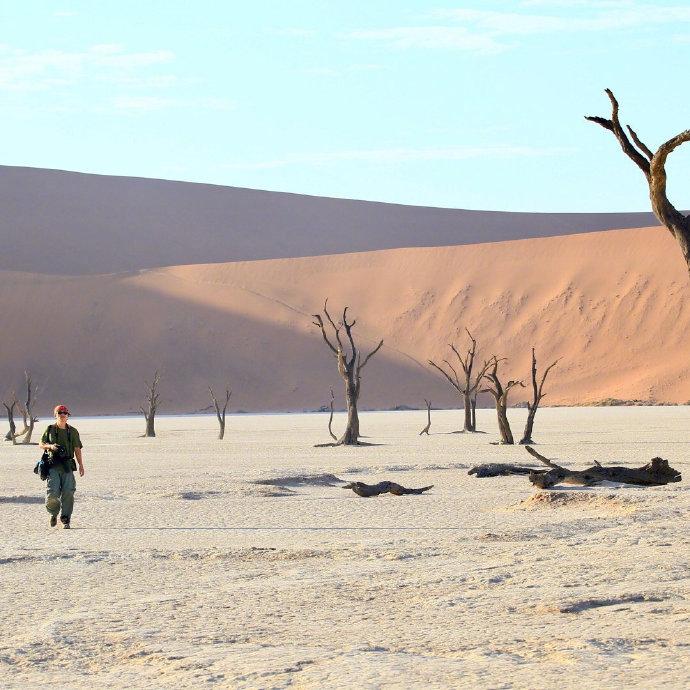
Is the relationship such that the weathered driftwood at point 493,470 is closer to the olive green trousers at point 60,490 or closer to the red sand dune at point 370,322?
the olive green trousers at point 60,490

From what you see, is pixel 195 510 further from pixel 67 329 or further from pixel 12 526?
pixel 67 329

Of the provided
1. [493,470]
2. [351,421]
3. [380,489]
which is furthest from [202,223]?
[380,489]

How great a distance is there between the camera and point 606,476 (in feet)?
52.3

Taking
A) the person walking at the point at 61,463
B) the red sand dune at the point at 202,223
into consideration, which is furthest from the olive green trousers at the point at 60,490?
the red sand dune at the point at 202,223

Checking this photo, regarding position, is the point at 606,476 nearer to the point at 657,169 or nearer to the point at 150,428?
the point at 657,169

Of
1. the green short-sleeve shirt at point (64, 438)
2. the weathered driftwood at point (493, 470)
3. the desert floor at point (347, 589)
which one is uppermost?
the green short-sleeve shirt at point (64, 438)

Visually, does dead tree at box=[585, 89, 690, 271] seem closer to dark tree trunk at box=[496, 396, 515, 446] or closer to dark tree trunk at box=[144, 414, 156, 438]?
dark tree trunk at box=[496, 396, 515, 446]

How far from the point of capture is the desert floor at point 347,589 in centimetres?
624

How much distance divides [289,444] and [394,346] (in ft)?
193

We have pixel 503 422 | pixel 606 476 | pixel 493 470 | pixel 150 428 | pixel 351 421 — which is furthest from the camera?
pixel 150 428

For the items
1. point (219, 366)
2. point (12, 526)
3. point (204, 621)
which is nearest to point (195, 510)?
point (12, 526)

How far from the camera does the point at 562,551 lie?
1012 centimetres

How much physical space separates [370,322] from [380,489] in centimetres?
7819

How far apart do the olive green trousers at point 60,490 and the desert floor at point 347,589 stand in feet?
0.66
